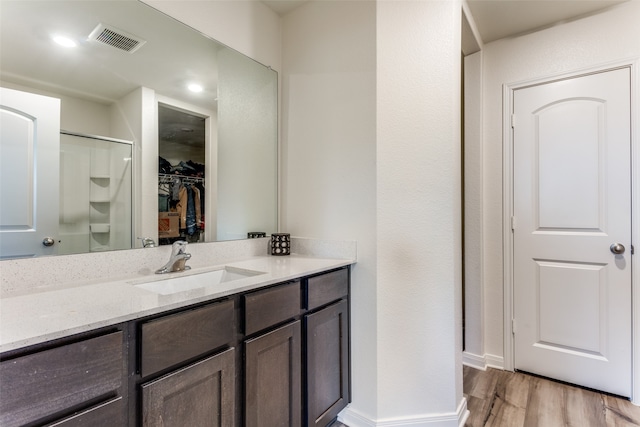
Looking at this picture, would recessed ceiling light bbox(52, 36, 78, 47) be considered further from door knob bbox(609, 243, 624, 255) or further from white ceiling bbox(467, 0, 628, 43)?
door knob bbox(609, 243, 624, 255)

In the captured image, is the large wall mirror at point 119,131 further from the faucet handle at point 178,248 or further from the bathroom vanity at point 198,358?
the bathroom vanity at point 198,358

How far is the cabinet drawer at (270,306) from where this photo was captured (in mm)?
1189

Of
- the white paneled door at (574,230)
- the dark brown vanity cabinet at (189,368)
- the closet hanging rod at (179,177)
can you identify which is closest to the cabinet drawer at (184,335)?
the dark brown vanity cabinet at (189,368)

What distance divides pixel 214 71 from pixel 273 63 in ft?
1.61

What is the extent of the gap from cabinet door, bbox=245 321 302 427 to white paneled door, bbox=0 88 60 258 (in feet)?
2.93

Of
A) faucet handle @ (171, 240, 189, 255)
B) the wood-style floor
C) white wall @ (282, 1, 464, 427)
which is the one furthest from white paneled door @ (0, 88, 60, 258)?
the wood-style floor

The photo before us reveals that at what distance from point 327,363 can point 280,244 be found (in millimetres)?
734

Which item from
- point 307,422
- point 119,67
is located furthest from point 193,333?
point 119,67

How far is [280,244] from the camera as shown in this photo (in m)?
1.93

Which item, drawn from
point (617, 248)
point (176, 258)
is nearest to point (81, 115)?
point (176, 258)

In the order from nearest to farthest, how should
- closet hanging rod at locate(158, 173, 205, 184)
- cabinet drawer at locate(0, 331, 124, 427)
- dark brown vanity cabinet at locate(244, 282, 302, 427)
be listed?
1. cabinet drawer at locate(0, 331, 124, 427)
2. dark brown vanity cabinet at locate(244, 282, 302, 427)
3. closet hanging rod at locate(158, 173, 205, 184)

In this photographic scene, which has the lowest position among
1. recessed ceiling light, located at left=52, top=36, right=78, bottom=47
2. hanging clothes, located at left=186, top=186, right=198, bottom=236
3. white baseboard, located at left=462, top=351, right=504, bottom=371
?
white baseboard, located at left=462, top=351, right=504, bottom=371

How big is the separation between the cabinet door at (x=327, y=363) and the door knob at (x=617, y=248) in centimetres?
173

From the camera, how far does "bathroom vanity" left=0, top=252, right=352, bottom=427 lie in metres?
0.72
